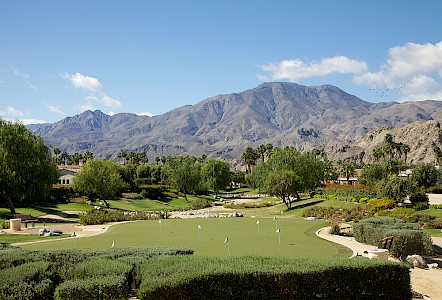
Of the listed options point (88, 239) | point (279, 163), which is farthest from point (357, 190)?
point (88, 239)

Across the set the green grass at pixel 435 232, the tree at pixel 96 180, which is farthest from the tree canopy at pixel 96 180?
the green grass at pixel 435 232

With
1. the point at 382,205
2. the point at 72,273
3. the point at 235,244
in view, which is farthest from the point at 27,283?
the point at 382,205

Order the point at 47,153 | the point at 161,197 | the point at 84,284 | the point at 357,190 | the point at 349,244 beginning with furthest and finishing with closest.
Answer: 1. the point at 161,197
2. the point at 357,190
3. the point at 47,153
4. the point at 349,244
5. the point at 84,284

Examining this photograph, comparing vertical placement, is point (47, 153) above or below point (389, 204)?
above

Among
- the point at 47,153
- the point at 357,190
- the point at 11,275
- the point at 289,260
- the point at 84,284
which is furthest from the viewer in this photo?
the point at 357,190

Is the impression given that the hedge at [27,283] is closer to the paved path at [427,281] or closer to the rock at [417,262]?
the paved path at [427,281]

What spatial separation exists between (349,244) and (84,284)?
18.4 metres

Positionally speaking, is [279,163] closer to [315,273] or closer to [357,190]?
[357,190]

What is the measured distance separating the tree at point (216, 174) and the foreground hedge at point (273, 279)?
91.9 metres

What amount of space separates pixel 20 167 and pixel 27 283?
42.1 metres

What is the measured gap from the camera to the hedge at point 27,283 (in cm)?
1116

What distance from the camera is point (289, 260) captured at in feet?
44.5

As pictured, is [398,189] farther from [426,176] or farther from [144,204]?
[426,176]

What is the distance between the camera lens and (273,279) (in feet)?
39.7
